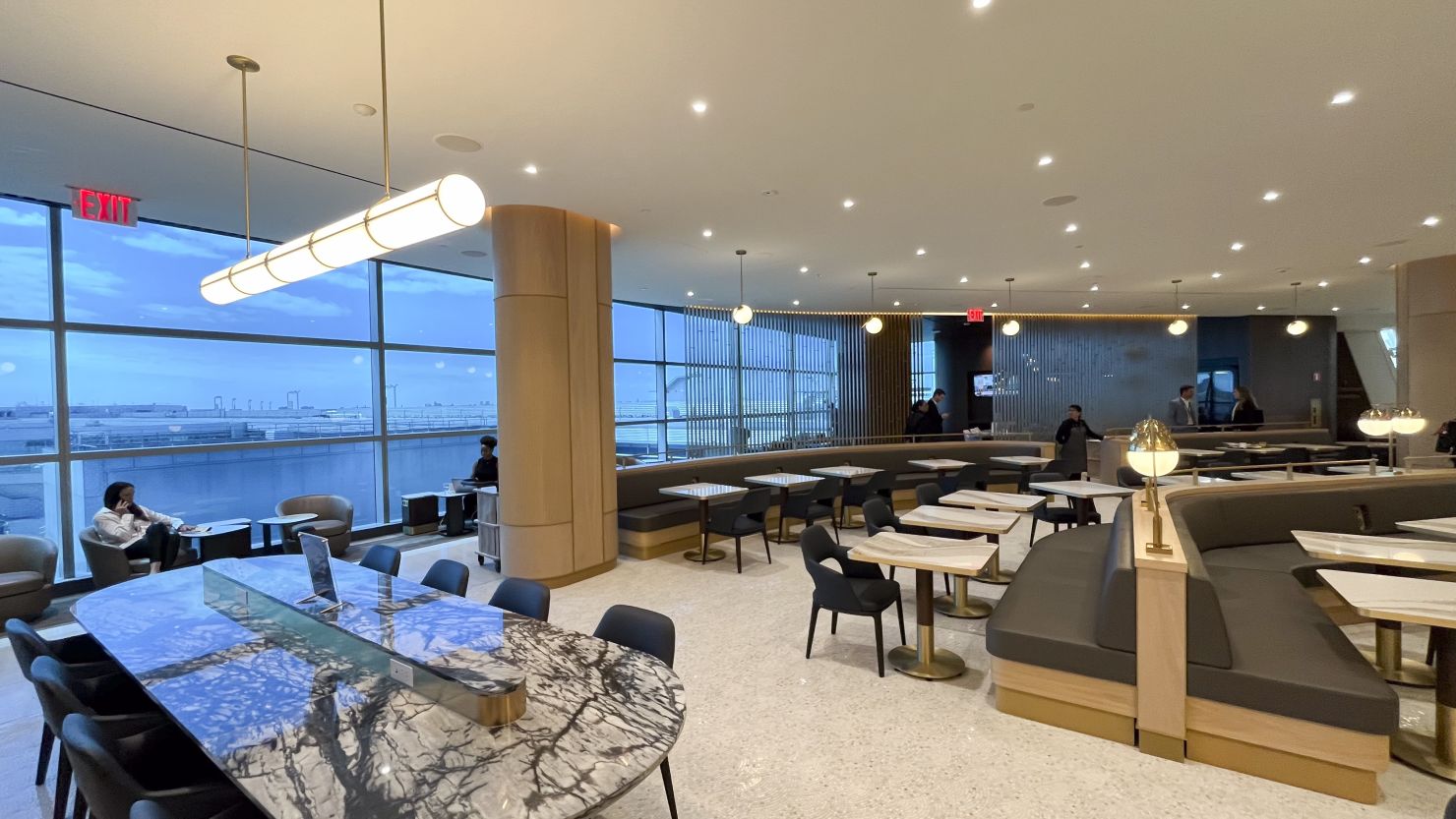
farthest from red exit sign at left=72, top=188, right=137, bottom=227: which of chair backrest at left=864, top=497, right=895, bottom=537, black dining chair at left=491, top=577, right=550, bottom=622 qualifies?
chair backrest at left=864, top=497, right=895, bottom=537

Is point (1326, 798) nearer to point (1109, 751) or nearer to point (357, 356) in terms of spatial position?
point (1109, 751)

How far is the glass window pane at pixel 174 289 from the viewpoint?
5.82 m

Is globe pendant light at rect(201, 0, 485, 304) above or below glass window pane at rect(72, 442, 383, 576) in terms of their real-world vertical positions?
above

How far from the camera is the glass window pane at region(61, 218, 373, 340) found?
19.1 feet

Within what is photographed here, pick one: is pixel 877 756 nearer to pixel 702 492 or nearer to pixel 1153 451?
pixel 1153 451

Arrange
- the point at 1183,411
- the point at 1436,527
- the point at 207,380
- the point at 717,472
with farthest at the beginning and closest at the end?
the point at 1183,411, the point at 717,472, the point at 207,380, the point at 1436,527

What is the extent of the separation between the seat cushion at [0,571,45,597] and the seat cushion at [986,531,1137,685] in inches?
293

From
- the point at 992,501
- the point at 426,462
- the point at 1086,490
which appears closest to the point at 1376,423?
→ the point at 1086,490

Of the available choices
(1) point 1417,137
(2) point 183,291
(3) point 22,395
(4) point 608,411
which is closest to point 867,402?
(4) point 608,411

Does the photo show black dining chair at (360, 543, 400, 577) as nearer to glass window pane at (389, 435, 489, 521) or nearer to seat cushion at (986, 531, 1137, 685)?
seat cushion at (986, 531, 1137, 685)

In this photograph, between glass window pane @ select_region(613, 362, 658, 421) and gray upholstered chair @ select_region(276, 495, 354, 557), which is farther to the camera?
glass window pane @ select_region(613, 362, 658, 421)

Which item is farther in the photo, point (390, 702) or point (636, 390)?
point (636, 390)

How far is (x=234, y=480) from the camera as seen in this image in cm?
691

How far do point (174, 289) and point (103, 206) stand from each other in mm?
2022
